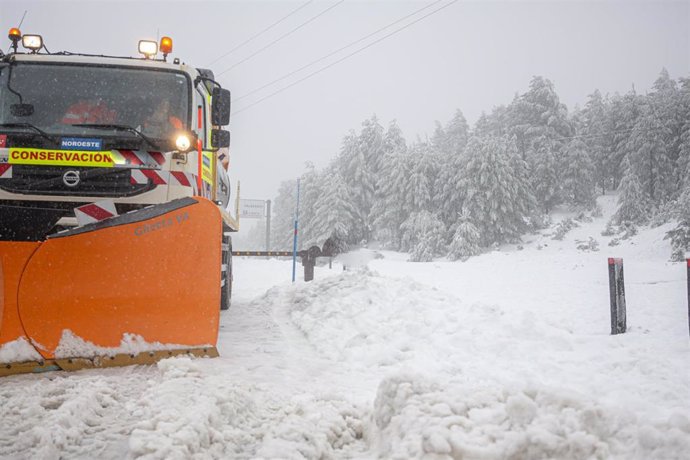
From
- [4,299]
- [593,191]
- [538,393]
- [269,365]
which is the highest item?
[593,191]

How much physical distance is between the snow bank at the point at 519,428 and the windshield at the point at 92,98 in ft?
13.2

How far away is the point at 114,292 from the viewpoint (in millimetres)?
3742

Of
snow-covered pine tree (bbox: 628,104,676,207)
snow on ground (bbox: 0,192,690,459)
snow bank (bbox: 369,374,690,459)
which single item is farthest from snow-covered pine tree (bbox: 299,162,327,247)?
snow bank (bbox: 369,374,690,459)

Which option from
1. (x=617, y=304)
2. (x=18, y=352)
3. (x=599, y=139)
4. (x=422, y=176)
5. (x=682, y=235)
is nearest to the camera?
(x=18, y=352)

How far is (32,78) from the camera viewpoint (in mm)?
4977

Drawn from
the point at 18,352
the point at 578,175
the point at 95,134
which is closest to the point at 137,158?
the point at 95,134

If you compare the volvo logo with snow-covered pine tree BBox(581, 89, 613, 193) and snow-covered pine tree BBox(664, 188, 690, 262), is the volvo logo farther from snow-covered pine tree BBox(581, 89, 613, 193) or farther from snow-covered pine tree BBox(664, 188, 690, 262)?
snow-covered pine tree BBox(581, 89, 613, 193)

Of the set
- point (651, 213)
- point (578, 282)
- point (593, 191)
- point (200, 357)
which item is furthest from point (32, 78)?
point (593, 191)

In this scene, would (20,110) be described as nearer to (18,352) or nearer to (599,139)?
(18,352)

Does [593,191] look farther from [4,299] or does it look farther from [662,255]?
[4,299]

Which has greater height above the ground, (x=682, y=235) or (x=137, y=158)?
(x=137, y=158)

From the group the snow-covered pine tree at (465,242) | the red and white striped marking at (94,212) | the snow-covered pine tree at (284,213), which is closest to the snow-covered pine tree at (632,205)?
the snow-covered pine tree at (465,242)

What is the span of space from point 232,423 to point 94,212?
2.50 meters

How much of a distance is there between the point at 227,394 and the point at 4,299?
2136mm
